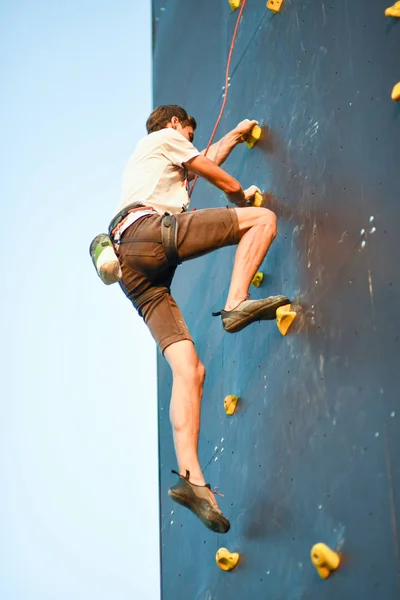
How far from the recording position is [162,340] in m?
3.48

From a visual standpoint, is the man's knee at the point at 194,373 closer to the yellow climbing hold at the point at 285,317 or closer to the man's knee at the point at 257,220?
the yellow climbing hold at the point at 285,317

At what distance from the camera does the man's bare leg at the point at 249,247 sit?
3.36 m

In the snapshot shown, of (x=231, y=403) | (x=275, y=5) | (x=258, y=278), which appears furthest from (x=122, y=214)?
(x=275, y=5)

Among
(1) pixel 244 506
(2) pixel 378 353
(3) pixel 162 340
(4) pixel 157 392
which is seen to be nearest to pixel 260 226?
(3) pixel 162 340

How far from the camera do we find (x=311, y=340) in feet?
10.9

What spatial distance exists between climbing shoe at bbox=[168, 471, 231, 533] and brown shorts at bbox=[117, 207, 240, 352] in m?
0.60

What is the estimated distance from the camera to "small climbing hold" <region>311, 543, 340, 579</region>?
9.37 feet

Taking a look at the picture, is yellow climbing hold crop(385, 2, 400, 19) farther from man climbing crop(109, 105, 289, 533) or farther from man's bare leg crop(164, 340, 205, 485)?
man's bare leg crop(164, 340, 205, 485)

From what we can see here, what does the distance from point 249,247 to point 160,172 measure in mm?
516

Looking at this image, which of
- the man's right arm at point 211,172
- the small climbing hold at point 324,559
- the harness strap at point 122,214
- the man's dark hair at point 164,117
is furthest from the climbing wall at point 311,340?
the harness strap at point 122,214

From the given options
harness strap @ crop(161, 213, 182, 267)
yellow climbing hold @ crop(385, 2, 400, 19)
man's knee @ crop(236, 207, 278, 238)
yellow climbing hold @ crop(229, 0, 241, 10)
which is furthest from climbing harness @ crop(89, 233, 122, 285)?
A: yellow climbing hold @ crop(229, 0, 241, 10)

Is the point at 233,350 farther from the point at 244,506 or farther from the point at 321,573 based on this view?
the point at 321,573

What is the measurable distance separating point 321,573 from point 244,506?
31.0 inches

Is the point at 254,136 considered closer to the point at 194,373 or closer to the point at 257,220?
the point at 257,220
